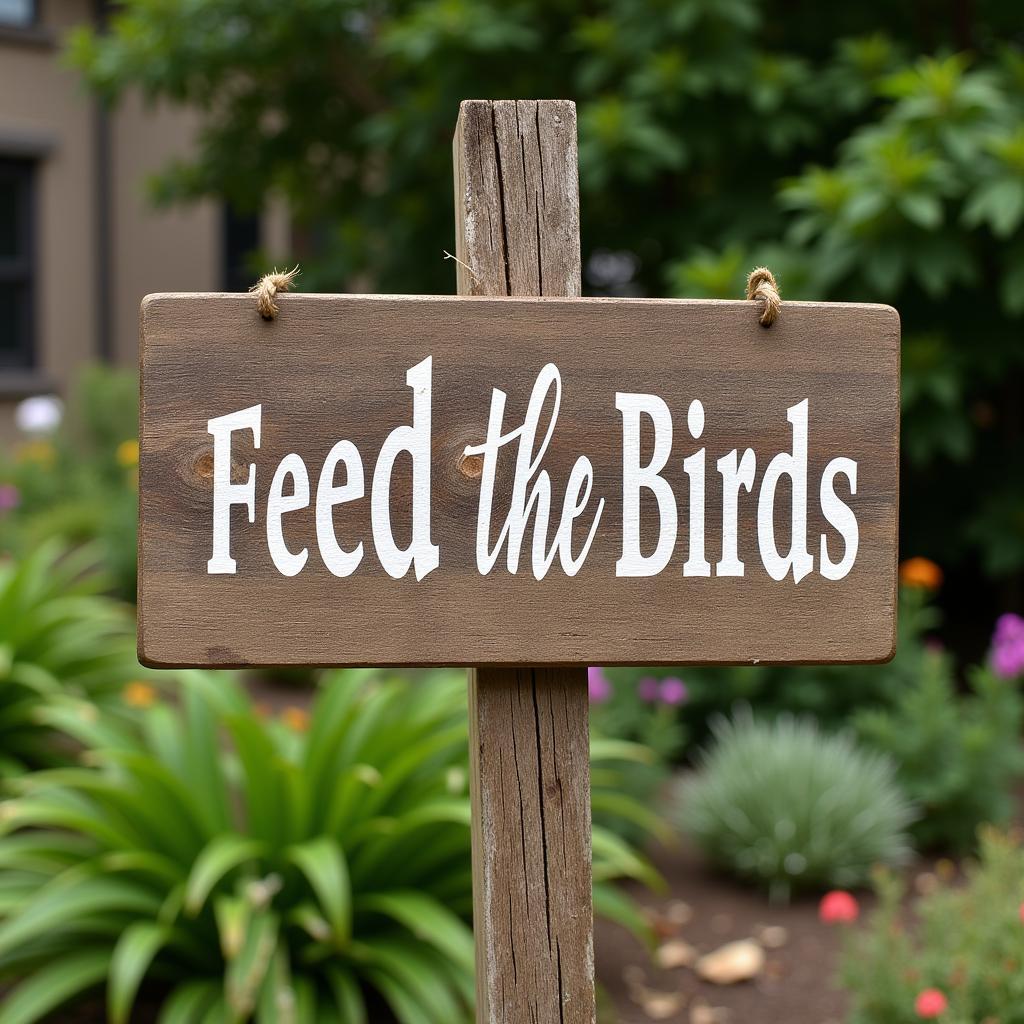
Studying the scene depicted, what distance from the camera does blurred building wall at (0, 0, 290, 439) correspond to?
902 cm

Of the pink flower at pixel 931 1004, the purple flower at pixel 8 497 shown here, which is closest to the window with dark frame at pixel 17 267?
the purple flower at pixel 8 497

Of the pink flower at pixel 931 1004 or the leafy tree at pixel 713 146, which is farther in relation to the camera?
the leafy tree at pixel 713 146

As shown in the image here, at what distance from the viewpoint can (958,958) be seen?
7.13ft

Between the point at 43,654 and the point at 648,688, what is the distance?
2.02 meters

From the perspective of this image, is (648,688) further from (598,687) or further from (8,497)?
(8,497)

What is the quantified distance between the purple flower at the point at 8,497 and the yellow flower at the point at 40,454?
35cm

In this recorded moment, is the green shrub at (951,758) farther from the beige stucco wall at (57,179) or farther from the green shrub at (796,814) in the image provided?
the beige stucco wall at (57,179)

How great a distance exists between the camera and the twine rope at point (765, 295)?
1.18 metres

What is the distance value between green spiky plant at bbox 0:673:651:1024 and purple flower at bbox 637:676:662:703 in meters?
1.14

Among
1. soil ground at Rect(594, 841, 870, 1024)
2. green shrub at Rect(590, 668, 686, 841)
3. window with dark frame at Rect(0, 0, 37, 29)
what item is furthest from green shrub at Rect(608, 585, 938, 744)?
window with dark frame at Rect(0, 0, 37, 29)

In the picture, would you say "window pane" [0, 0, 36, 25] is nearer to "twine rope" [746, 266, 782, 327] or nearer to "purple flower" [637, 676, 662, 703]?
"purple flower" [637, 676, 662, 703]

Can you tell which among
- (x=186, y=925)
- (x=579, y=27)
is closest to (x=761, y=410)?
(x=186, y=925)

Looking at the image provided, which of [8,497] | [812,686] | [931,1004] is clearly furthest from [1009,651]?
[8,497]

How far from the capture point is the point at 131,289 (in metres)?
9.76
